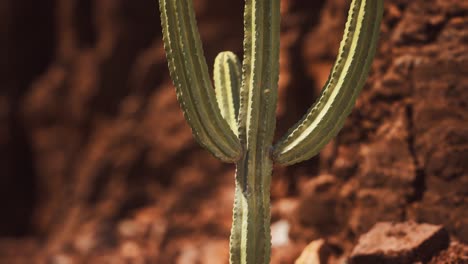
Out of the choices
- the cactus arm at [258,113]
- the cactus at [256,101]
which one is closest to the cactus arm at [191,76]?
the cactus at [256,101]

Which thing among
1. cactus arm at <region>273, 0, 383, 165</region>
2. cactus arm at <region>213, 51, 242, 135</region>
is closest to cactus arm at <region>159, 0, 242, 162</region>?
cactus arm at <region>273, 0, 383, 165</region>

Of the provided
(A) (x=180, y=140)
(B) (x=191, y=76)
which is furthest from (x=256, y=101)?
(A) (x=180, y=140)

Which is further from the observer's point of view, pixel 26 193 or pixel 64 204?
pixel 26 193

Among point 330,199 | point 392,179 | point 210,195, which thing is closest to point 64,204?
point 210,195

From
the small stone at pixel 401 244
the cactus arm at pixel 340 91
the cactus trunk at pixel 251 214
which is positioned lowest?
the small stone at pixel 401 244

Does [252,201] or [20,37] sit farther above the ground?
[20,37]

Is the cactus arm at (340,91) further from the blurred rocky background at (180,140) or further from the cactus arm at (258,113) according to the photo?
the blurred rocky background at (180,140)

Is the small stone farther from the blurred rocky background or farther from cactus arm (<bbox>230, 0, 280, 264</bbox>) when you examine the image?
cactus arm (<bbox>230, 0, 280, 264</bbox>)

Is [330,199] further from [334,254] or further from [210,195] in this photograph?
[210,195]
